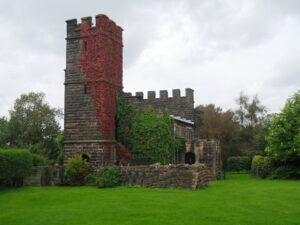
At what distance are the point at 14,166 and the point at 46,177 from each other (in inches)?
104

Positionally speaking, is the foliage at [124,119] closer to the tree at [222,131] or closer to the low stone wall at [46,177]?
the low stone wall at [46,177]

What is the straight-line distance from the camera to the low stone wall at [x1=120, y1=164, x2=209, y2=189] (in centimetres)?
2175

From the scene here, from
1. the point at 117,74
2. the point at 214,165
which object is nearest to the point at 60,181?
the point at 117,74

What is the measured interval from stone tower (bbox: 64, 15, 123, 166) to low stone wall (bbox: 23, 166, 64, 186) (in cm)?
200

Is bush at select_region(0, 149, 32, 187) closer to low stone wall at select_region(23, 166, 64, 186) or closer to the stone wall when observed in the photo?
low stone wall at select_region(23, 166, 64, 186)

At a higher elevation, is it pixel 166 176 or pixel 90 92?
pixel 90 92

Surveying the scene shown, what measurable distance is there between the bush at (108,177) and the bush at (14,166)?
5.43m

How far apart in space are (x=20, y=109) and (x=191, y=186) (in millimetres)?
31316

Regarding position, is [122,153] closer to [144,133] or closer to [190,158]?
[144,133]

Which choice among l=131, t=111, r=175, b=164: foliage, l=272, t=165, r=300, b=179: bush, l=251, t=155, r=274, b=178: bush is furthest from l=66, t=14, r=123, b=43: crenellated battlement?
l=272, t=165, r=300, b=179: bush

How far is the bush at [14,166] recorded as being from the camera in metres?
23.5

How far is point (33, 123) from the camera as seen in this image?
151 ft

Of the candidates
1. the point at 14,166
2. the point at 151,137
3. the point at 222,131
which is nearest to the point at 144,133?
the point at 151,137

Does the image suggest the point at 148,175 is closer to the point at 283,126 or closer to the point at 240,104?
the point at 283,126
